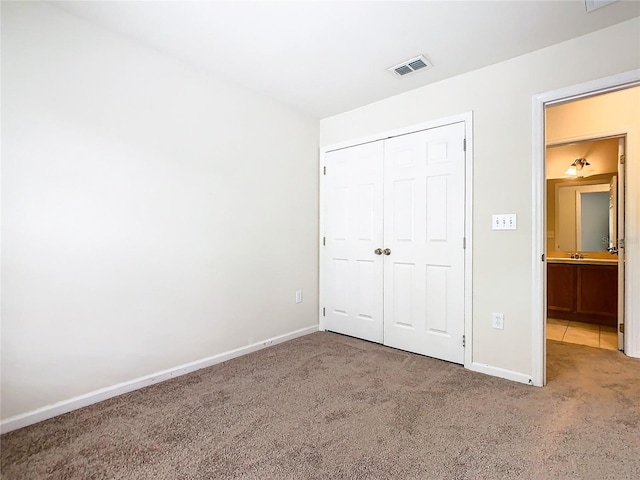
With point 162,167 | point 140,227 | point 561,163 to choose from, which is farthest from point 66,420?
point 561,163

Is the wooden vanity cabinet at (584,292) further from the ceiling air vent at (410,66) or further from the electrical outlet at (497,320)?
the ceiling air vent at (410,66)

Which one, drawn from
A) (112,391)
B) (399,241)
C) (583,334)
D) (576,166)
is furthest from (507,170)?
(112,391)

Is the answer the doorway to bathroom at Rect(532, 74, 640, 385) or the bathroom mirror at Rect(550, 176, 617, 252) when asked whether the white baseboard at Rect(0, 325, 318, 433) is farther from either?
the bathroom mirror at Rect(550, 176, 617, 252)

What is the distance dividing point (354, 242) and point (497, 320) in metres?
1.46

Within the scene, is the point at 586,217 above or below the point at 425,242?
above

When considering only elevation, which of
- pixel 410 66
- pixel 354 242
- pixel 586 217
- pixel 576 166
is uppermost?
pixel 410 66

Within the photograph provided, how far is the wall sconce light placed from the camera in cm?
428

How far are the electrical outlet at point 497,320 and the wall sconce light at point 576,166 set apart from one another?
10.5ft

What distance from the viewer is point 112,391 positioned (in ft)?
6.84

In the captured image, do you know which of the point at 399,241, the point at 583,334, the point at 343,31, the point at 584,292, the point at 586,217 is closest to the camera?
the point at 343,31

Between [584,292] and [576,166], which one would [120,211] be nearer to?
[584,292]

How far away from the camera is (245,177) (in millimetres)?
2883

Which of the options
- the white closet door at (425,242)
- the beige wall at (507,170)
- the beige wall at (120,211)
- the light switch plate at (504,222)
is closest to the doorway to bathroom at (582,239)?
the beige wall at (507,170)

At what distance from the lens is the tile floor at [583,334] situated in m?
3.27
